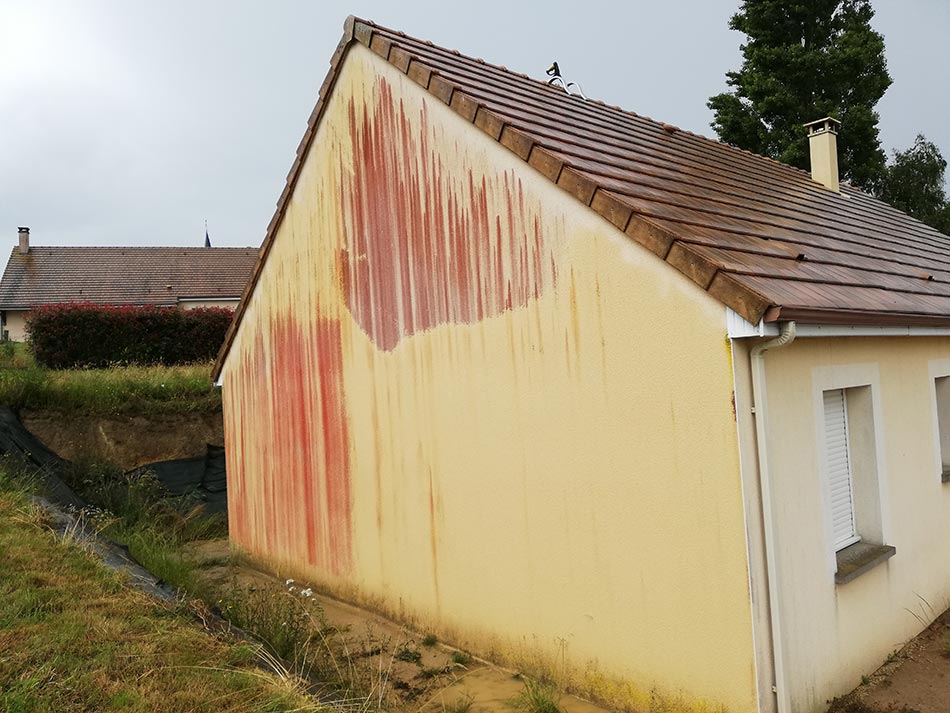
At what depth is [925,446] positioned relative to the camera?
22.5 feet

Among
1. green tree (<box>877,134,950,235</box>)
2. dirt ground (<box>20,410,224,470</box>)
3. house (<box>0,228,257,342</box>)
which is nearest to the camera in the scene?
dirt ground (<box>20,410,224,470</box>)

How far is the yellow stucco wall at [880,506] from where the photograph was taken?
4848 millimetres

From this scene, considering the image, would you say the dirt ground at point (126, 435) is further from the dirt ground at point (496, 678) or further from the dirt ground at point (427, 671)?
the dirt ground at point (496, 678)

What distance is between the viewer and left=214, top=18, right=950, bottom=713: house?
479 cm

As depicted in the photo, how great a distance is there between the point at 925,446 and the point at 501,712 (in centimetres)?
466

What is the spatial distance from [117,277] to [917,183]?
1479 inches

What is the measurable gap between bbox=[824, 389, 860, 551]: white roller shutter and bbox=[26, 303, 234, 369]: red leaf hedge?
1512 centimetres

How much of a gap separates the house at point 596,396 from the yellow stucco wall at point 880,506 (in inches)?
1.1

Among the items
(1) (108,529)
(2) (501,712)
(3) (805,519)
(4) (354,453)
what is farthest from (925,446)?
(1) (108,529)

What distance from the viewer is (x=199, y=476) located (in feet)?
44.3

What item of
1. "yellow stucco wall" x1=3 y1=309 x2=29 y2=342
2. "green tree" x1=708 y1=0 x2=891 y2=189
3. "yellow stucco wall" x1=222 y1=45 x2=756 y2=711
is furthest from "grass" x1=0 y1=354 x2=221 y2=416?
"yellow stucco wall" x1=3 y1=309 x2=29 y2=342

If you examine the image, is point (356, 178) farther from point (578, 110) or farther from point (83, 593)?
point (83, 593)

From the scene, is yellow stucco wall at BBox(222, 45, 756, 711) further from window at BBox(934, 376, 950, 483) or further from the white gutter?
window at BBox(934, 376, 950, 483)

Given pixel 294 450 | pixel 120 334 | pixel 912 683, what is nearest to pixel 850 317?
pixel 912 683
